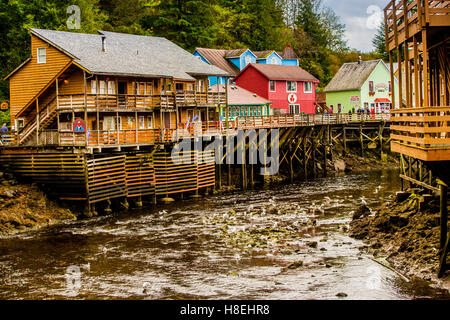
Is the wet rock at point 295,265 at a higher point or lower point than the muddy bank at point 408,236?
lower

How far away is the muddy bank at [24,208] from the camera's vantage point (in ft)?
91.7

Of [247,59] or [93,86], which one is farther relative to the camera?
[247,59]

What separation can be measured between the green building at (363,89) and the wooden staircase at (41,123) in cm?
4142

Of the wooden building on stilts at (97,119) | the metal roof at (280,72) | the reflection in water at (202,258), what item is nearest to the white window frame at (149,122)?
the wooden building on stilts at (97,119)

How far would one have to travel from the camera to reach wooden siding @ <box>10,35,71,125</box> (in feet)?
119

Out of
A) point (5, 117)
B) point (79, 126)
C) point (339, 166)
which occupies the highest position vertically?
point (5, 117)

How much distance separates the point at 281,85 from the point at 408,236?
43034mm

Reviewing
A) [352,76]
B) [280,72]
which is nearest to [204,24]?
[280,72]

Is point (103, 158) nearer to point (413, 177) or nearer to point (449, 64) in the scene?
point (413, 177)

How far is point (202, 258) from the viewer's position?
2158cm

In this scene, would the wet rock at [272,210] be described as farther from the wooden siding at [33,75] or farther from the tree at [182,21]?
the tree at [182,21]

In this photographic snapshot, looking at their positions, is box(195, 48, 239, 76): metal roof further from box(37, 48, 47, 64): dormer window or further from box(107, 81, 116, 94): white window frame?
box(37, 48, 47, 64): dormer window

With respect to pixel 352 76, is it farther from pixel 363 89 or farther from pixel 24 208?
pixel 24 208

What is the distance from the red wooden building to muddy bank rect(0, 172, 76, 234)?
32.5 meters
